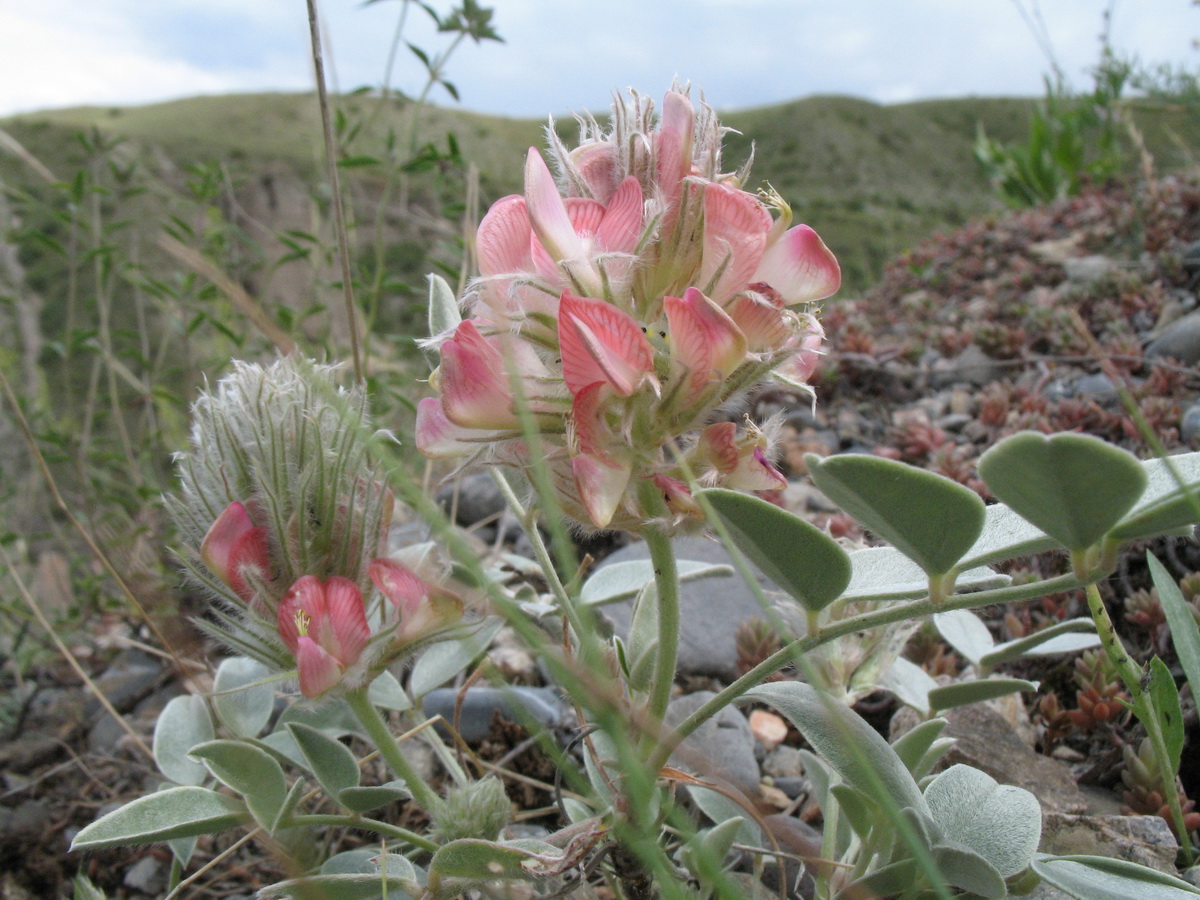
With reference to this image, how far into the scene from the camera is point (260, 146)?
22297 mm

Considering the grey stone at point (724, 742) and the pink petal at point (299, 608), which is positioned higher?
the pink petal at point (299, 608)

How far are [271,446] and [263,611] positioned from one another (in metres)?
0.19

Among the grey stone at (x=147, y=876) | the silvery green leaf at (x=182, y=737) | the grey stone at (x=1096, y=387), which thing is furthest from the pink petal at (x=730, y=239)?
the grey stone at (x=1096, y=387)

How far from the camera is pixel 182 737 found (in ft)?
3.81

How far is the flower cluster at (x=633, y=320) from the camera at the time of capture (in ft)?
2.44

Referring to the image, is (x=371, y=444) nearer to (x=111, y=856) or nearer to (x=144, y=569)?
(x=144, y=569)

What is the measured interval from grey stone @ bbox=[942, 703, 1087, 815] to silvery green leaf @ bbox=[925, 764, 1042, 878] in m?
0.34

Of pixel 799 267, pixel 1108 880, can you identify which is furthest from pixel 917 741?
pixel 799 267

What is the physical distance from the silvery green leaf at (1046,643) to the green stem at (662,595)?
1.88 ft

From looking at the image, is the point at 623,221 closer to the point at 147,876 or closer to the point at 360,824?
the point at 360,824

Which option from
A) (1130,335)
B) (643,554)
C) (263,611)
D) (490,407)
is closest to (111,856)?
(263,611)

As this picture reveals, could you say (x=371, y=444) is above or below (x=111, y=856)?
above

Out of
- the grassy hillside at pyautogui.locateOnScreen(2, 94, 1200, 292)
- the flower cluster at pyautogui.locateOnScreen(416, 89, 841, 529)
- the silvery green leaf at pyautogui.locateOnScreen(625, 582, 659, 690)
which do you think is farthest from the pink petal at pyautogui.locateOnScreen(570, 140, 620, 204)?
the grassy hillside at pyautogui.locateOnScreen(2, 94, 1200, 292)

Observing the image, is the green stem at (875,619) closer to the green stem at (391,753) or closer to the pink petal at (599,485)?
the pink petal at (599,485)
